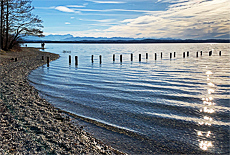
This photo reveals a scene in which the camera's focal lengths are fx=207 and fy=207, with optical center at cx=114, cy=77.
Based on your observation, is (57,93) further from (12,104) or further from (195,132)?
(195,132)

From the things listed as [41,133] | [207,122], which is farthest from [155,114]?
[41,133]

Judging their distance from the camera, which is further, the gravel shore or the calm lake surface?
the calm lake surface

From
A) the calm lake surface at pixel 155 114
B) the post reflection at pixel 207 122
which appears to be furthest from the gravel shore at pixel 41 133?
the post reflection at pixel 207 122

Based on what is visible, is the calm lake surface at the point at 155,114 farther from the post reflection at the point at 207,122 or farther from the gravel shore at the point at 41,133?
the gravel shore at the point at 41,133

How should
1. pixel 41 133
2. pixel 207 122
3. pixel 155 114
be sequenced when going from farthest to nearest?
pixel 155 114, pixel 207 122, pixel 41 133

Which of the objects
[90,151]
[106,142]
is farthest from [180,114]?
[90,151]

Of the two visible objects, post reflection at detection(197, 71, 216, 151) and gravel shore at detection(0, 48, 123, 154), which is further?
post reflection at detection(197, 71, 216, 151)

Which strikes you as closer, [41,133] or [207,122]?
[41,133]

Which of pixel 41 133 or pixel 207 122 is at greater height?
pixel 41 133

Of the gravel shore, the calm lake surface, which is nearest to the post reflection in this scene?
the calm lake surface

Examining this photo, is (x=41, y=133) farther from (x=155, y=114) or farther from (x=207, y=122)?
(x=207, y=122)

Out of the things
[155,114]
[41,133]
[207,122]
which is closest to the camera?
[41,133]

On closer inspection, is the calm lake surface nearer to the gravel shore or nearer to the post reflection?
the post reflection

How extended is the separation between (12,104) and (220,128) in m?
9.00
